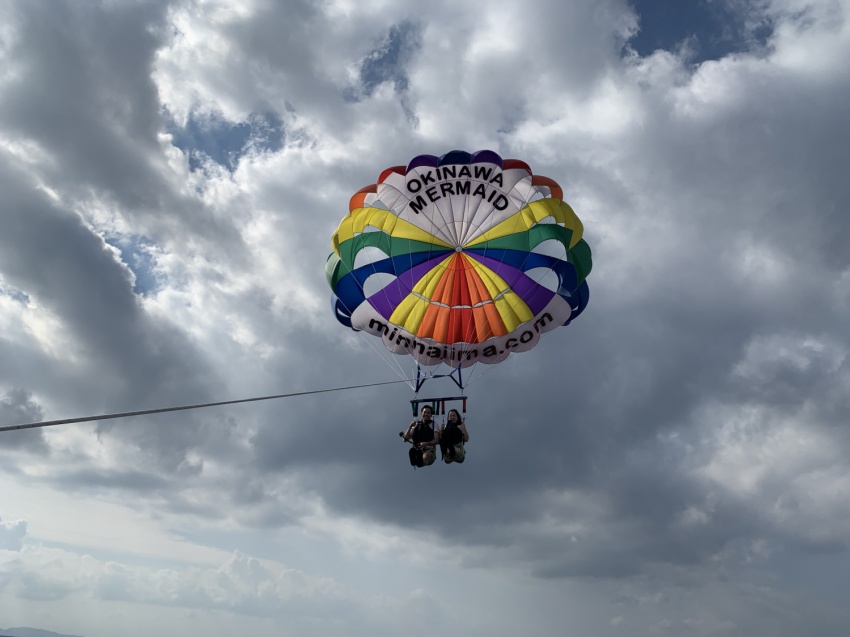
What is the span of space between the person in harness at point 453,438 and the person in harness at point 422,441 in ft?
0.56

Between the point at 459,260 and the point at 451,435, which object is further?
the point at 459,260

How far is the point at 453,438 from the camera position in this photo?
17094 mm

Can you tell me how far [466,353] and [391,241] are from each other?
3548 millimetres

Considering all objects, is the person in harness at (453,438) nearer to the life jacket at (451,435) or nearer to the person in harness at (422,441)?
the life jacket at (451,435)

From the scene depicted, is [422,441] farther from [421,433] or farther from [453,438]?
[453,438]

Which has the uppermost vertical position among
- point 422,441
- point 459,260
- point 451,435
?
point 459,260

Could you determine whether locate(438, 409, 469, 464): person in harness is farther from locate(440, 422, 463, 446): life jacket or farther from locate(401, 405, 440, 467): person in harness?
locate(401, 405, 440, 467): person in harness

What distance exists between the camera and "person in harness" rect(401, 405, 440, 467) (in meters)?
16.9

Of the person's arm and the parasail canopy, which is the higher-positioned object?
the parasail canopy

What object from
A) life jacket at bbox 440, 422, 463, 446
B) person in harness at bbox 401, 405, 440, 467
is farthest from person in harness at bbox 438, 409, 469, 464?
person in harness at bbox 401, 405, 440, 467

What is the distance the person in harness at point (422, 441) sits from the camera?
16906mm

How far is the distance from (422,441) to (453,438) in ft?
2.39

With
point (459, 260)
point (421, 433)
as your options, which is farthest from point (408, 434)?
point (459, 260)

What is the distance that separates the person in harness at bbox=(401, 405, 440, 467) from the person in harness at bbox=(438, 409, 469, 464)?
17cm
